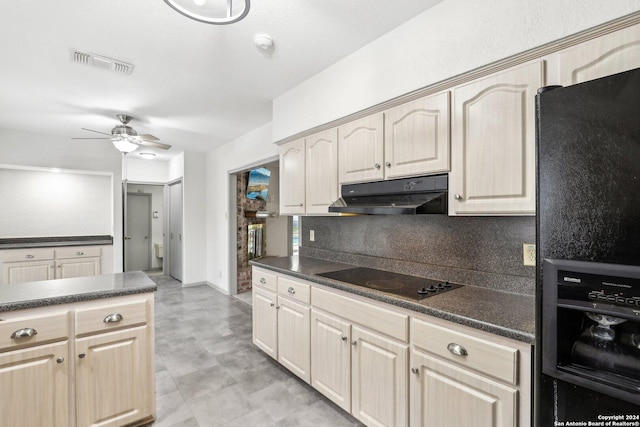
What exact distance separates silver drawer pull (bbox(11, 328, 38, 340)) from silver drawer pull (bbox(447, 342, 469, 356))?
2.06m

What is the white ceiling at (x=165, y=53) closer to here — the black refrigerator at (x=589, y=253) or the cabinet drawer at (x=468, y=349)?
the black refrigerator at (x=589, y=253)

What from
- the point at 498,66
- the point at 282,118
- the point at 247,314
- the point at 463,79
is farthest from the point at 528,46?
the point at 247,314

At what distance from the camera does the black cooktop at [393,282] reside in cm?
172

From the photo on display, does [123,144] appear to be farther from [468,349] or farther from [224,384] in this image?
[468,349]

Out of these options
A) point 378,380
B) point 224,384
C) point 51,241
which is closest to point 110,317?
point 224,384

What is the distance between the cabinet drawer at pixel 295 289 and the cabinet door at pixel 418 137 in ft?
3.33

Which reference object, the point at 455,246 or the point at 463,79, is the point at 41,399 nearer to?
the point at 455,246

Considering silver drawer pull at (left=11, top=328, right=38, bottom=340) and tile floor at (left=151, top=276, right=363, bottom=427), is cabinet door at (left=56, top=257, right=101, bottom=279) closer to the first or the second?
tile floor at (left=151, top=276, right=363, bottom=427)

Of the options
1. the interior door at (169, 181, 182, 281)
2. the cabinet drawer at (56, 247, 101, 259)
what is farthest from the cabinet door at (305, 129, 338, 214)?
the interior door at (169, 181, 182, 281)

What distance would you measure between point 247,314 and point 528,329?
3.59 metres

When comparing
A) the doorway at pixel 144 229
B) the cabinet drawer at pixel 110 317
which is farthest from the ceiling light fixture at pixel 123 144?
the doorway at pixel 144 229

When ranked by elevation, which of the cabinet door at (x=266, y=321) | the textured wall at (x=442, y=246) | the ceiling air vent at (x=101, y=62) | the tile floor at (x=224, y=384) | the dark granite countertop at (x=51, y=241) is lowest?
the tile floor at (x=224, y=384)

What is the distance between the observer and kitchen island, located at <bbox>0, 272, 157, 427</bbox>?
1.53m

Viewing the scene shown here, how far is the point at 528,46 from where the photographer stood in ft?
4.53
